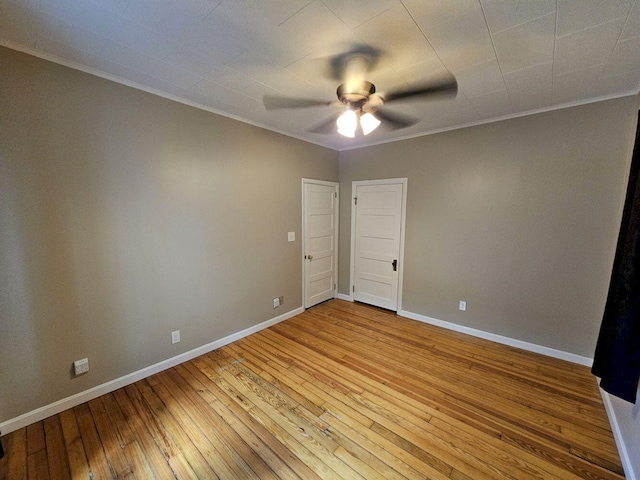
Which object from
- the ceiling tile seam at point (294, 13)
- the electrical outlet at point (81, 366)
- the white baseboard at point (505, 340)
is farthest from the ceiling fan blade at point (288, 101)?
the white baseboard at point (505, 340)

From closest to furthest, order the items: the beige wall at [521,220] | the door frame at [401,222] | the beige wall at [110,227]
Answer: the beige wall at [110,227] < the beige wall at [521,220] < the door frame at [401,222]

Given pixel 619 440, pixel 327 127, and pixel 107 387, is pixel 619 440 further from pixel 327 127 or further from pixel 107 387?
pixel 107 387

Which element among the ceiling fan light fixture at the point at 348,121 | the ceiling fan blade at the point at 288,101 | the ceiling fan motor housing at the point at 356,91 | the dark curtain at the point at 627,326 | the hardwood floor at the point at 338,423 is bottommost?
the hardwood floor at the point at 338,423

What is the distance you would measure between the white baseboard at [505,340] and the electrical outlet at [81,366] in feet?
11.8

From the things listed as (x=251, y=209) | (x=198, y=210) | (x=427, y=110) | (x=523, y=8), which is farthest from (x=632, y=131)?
(x=198, y=210)

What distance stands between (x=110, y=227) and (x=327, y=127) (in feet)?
8.14

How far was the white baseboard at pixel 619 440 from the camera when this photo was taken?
4.71 feet

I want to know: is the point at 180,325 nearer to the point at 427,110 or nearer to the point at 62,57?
the point at 62,57

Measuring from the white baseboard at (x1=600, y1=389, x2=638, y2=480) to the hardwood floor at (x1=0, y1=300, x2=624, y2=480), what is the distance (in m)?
0.04

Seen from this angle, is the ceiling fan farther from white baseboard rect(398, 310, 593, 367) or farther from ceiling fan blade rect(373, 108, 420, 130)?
white baseboard rect(398, 310, 593, 367)

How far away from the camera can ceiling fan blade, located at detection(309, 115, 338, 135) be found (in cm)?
290

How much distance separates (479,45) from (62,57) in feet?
9.40

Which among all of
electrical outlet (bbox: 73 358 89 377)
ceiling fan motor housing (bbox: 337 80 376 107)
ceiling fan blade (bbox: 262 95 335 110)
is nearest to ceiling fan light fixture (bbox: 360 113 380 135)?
ceiling fan motor housing (bbox: 337 80 376 107)

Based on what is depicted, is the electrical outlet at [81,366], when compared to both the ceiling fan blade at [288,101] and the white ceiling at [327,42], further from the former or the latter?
the ceiling fan blade at [288,101]
